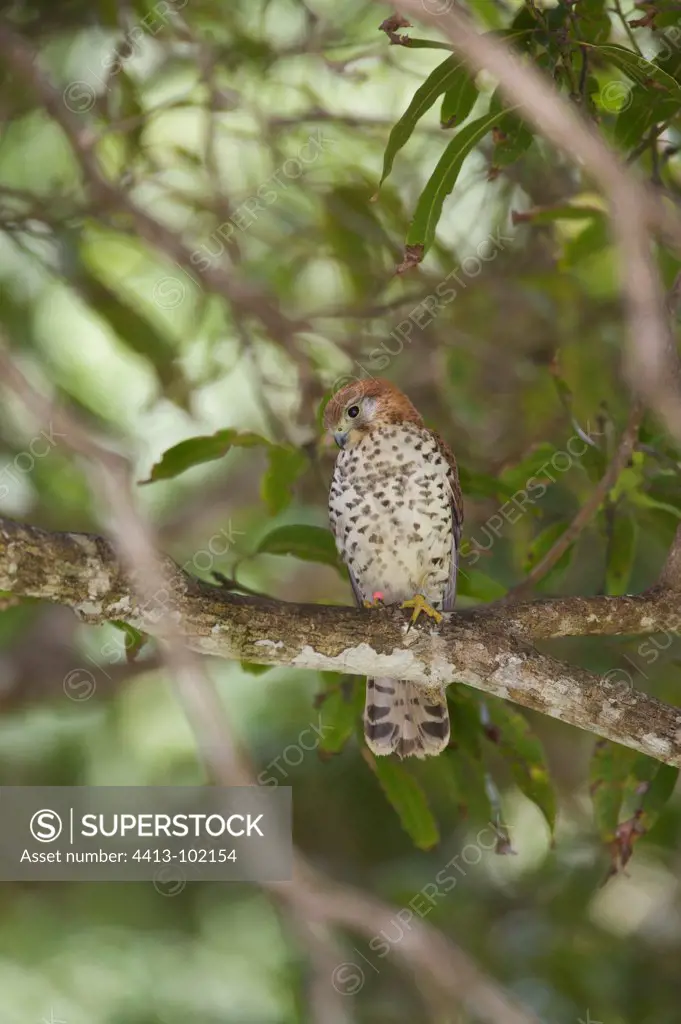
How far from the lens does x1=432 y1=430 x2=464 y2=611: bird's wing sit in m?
4.07

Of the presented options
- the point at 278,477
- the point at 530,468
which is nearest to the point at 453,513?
the point at 530,468

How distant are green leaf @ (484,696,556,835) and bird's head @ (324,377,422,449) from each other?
1052 millimetres

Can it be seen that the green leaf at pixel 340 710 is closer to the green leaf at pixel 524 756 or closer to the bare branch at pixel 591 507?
the green leaf at pixel 524 756

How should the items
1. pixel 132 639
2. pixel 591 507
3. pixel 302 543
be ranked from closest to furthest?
pixel 132 639 → pixel 591 507 → pixel 302 543

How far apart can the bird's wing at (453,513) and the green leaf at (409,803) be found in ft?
2.00

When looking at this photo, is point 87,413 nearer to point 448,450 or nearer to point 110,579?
point 448,450

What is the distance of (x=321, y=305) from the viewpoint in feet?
20.0

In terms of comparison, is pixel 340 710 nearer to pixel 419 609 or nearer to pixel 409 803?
pixel 409 803

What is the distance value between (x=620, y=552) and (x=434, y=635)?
101 centimetres

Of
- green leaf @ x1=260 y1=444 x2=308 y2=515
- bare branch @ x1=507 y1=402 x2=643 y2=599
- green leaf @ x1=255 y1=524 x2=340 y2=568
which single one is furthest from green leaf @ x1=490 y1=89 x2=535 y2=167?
green leaf @ x1=255 y1=524 x2=340 y2=568

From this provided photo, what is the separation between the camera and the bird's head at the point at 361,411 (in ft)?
13.5

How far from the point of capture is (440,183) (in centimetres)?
317

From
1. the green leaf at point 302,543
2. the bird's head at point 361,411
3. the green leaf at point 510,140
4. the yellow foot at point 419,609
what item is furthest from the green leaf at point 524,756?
the green leaf at point 510,140

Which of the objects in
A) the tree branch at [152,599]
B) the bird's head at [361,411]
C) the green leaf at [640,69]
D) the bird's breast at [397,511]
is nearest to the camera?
the tree branch at [152,599]
